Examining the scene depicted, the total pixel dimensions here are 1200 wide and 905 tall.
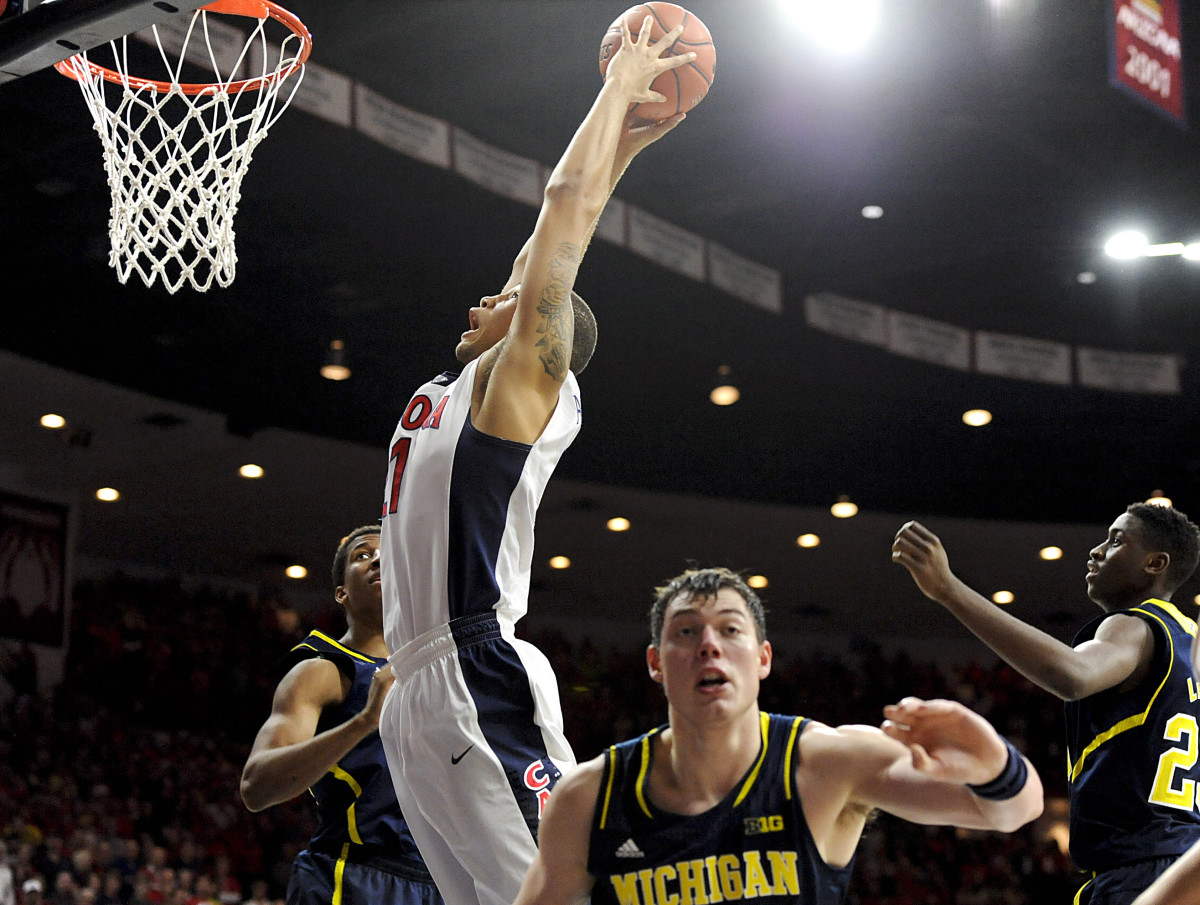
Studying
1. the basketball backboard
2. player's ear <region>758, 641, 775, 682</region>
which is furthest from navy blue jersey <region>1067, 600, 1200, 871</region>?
the basketball backboard

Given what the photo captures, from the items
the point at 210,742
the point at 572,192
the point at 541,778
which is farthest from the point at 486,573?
→ the point at 210,742

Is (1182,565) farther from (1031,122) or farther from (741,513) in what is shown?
(741,513)

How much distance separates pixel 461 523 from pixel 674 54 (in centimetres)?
198

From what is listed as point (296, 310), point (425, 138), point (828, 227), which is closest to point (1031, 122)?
point (828, 227)

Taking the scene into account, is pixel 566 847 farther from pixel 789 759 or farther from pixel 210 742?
pixel 210 742

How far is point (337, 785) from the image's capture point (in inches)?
172

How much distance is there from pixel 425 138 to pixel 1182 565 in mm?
7051

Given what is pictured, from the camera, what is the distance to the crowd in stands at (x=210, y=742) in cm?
1163

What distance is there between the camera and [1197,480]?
16156mm

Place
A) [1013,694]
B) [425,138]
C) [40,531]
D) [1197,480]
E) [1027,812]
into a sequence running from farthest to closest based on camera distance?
[1013,694] < [1197,480] < [40,531] < [425,138] < [1027,812]

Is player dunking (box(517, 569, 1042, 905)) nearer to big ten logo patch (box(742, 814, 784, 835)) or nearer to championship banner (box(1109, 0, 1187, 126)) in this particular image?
big ten logo patch (box(742, 814, 784, 835))

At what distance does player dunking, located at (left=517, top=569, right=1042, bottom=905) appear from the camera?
2512 mm

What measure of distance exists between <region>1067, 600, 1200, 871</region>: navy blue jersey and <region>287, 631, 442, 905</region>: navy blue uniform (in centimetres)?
204

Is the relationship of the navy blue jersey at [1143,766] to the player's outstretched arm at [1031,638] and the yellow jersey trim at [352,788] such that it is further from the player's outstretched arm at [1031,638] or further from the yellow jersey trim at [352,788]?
the yellow jersey trim at [352,788]
